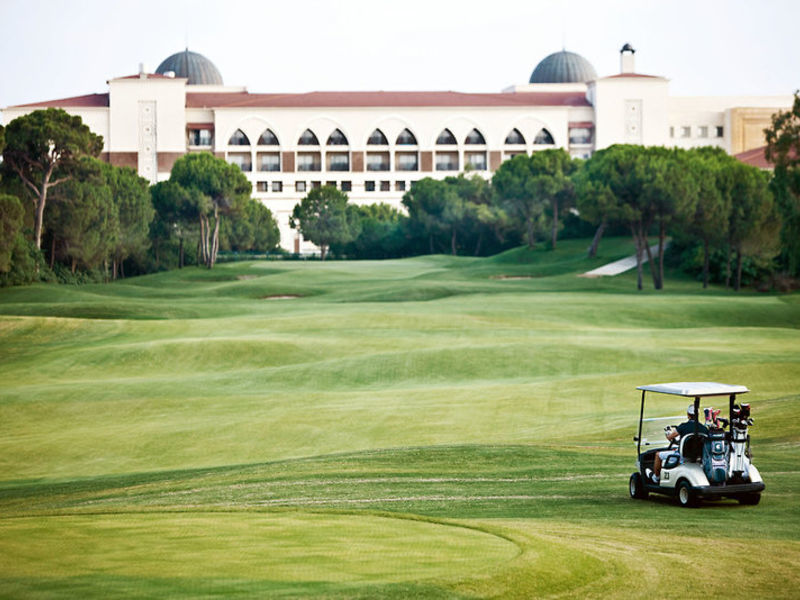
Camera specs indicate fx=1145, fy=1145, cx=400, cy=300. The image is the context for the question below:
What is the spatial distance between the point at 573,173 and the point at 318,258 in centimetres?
3667

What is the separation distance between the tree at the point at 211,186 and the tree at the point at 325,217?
20088 millimetres

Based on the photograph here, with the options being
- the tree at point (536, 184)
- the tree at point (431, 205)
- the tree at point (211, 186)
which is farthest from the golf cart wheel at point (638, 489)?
the tree at point (431, 205)

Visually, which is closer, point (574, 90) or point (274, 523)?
point (274, 523)

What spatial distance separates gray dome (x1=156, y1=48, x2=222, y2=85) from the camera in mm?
176875

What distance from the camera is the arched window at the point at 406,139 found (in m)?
164

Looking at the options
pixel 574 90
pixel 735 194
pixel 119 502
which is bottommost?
pixel 119 502

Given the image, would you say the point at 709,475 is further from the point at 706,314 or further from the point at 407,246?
the point at 407,246

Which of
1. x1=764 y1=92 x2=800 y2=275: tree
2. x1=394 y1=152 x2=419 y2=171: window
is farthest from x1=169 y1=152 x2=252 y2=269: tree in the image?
x1=394 y1=152 x2=419 y2=171: window

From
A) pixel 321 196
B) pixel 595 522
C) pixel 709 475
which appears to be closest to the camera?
pixel 595 522

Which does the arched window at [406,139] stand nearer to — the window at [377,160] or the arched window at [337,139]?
the window at [377,160]

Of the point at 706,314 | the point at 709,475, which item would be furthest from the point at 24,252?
the point at 709,475

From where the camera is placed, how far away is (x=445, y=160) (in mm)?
164750

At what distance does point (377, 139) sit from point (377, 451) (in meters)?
146

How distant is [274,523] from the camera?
1245cm
